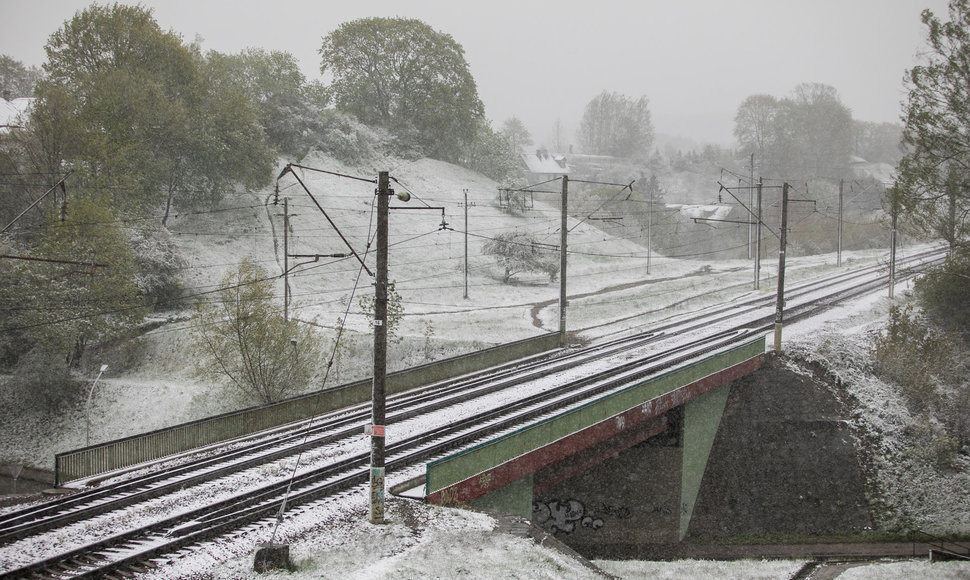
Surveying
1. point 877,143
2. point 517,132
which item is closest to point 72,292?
point 517,132

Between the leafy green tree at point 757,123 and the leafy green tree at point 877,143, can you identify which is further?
the leafy green tree at point 877,143

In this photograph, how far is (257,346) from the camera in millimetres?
33000

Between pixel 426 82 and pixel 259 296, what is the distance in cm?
5476

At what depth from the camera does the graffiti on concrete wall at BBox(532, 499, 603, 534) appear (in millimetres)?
25391

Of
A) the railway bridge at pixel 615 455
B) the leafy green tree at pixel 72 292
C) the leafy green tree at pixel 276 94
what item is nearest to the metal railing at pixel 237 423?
the railway bridge at pixel 615 455

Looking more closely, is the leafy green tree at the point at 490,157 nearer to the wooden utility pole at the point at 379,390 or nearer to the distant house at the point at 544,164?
the distant house at the point at 544,164

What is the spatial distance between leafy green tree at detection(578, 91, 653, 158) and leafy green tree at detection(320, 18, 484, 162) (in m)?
80.1

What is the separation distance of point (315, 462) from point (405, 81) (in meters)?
69.7

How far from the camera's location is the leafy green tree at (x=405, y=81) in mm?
80562

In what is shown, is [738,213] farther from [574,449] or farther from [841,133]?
[574,449]

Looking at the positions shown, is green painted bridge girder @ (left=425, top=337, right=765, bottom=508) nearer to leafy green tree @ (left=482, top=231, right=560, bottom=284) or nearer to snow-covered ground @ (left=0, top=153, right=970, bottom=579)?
snow-covered ground @ (left=0, top=153, right=970, bottom=579)

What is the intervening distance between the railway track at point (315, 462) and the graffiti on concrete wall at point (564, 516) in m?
3.71

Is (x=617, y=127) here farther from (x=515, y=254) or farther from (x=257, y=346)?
(x=257, y=346)

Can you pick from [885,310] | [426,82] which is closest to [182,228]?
[426,82]
